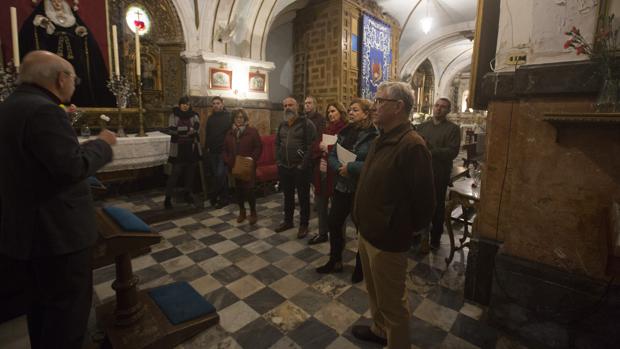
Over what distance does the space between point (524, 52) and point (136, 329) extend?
352 cm

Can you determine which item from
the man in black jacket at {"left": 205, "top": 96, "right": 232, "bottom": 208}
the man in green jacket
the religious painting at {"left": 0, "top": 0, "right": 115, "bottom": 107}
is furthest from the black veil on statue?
the man in green jacket

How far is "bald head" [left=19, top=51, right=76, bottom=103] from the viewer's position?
156 centimetres

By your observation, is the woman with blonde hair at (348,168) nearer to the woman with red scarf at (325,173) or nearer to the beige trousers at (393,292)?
the woman with red scarf at (325,173)

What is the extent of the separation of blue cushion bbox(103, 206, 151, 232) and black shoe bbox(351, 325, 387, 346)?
169 centimetres

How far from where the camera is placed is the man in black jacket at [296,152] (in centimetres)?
405

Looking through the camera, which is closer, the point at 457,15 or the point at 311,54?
the point at 311,54

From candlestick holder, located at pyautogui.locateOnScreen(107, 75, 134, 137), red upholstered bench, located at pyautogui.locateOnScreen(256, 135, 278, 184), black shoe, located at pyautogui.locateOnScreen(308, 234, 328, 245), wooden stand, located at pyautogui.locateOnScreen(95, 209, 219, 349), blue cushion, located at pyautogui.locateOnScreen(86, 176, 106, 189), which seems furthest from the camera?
red upholstered bench, located at pyautogui.locateOnScreen(256, 135, 278, 184)

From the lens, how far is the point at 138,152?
496 cm

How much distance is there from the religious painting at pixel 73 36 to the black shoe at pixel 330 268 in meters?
4.97

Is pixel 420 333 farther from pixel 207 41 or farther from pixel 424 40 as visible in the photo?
pixel 424 40

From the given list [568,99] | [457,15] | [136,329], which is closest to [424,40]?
[457,15]

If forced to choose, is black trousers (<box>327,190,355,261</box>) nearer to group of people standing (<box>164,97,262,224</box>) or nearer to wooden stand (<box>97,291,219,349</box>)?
wooden stand (<box>97,291,219,349</box>)

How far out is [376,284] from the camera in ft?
6.31

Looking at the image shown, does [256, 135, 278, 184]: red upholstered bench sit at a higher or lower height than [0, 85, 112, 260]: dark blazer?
lower
